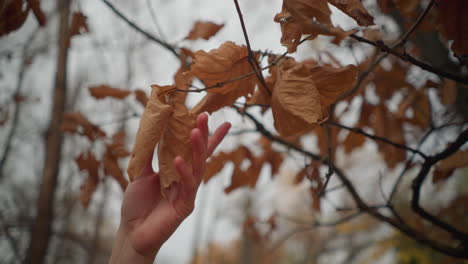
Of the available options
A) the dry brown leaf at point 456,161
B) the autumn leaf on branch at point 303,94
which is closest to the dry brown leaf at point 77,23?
the autumn leaf on branch at point 303,94

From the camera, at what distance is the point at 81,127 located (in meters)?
1.03

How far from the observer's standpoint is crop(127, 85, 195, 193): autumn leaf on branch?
0.42 metres

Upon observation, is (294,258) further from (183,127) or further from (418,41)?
(183,127)

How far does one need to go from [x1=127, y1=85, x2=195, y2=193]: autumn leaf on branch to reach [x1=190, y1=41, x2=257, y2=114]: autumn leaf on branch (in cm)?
7

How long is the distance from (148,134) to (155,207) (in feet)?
1.13

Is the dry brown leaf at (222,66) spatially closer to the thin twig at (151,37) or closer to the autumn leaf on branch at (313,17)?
the autumn leaf on branch at (313,17)

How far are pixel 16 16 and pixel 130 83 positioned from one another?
3200 millimetres

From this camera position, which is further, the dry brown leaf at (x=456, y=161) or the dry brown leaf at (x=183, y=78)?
the dry brown leaf at (x=456, y=161)

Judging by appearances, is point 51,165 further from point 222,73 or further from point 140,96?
point 222,73

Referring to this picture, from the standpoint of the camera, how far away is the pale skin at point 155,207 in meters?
0.54

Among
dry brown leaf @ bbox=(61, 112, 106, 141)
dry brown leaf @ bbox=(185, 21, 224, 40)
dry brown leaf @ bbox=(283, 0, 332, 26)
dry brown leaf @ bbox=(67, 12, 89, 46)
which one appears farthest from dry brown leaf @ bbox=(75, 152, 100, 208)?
dry brown leaf @ bbox=(283, 0, 332, 26)

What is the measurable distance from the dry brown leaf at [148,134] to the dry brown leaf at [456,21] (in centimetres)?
47

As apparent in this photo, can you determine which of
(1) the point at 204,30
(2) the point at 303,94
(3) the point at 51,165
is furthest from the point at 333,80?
(3) the point at 51,165

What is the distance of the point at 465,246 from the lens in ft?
2.78
